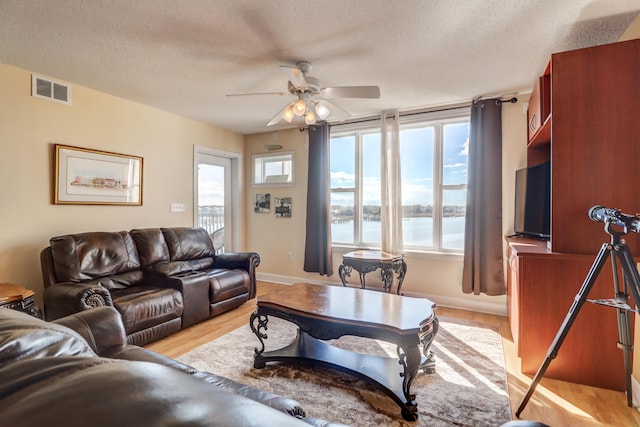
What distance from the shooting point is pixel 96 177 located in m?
3.39

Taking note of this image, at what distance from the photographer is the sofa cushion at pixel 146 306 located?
2.56m

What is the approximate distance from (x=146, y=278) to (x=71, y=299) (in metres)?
0.95

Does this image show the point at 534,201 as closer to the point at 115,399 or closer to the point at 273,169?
the point at 115,399

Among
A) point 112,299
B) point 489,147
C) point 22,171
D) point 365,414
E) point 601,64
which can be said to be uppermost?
point 601,64

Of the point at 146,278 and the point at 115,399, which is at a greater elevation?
the point at 115,399

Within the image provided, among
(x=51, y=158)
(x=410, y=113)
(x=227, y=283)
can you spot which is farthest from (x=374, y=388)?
(x=51, y=158)

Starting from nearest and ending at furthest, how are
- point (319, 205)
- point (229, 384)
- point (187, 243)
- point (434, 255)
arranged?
1. point (229, 384)
2. point (187, 243)
3. point (434, 255)
4. point (319, 205)

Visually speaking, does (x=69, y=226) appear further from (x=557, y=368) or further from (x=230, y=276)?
(x=557, y=368)

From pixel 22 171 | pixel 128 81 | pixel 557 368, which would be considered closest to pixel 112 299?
pixel 22 171

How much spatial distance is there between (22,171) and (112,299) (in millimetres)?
1514

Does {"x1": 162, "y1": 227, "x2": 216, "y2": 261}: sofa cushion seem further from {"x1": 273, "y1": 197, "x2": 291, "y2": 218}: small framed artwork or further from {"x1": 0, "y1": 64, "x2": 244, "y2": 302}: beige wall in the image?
{"x1": 273, "y1": 197, "x2": 291, "y2": 218}: small framed artwork

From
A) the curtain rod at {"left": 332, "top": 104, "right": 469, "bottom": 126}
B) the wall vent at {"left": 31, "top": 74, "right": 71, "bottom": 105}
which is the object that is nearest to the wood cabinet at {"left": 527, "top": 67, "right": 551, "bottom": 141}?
the curtain rod at {"left": 332, "top": 104, "right": 469, "bottom": 126}

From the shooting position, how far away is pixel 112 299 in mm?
2633

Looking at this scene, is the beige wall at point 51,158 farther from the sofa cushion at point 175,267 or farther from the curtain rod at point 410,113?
the curtain rod at point 410,113
